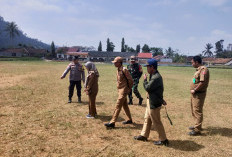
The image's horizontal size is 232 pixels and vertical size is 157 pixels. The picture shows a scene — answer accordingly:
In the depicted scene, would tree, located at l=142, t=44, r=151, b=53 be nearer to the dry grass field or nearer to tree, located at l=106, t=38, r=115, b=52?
tree, located at l=106, t=38, r=115, b=52

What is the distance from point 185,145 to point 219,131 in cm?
179

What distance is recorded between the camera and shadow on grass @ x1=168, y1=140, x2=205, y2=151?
14.2ft

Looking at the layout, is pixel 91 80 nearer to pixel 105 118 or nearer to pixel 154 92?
pixel 105 118

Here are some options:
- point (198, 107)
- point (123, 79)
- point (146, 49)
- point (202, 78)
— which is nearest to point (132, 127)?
point (123, 79)

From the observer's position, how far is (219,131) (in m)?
5.53

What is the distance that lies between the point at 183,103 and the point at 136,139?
207 inches

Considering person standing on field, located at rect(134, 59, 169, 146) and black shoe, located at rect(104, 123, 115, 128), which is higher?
person standing on field, located at rect(134, 59, 169, 146)

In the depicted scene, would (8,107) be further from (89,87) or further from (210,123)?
(210,123)

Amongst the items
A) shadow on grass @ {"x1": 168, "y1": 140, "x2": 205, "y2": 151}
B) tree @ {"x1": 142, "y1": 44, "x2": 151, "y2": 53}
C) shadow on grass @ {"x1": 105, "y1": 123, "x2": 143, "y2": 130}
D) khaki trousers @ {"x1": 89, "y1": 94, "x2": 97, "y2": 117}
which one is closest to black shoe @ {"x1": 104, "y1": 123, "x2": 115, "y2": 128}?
shadow on grass @ {"x1": 105, "y1": 123, "x2": 143, "y2": 130}

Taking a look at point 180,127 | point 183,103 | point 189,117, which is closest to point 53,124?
point 180,127

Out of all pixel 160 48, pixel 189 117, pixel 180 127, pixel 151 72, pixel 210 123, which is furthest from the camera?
pixel 160 48

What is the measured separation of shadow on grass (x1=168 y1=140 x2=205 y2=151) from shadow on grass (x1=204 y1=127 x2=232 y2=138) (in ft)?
3.38

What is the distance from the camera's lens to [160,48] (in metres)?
111

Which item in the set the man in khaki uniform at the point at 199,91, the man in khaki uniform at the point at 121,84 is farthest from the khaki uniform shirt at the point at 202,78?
the man in khaki uniform at the point at 121,84
